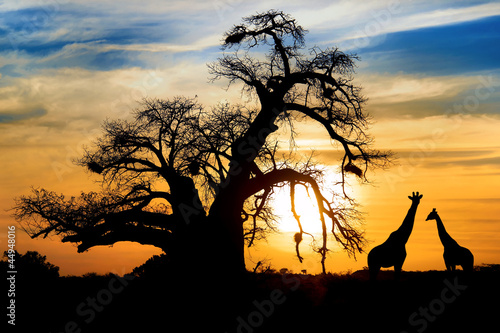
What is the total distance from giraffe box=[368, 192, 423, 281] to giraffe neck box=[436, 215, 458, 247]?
5.99 ft

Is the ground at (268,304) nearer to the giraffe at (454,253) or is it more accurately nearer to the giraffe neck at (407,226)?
the giraffe at (454,253)

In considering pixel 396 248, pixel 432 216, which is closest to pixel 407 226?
pixel 396 248

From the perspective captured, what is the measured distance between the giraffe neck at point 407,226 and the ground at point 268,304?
4.61 ft

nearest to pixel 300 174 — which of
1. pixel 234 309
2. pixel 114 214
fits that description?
pixel 234 309

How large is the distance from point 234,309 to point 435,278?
7411mm

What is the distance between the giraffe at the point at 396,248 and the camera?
14.5 metres

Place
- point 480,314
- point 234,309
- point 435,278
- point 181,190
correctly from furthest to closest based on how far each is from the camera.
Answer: point 181,190 < point 435,278 < point 234,309 < point 480,314

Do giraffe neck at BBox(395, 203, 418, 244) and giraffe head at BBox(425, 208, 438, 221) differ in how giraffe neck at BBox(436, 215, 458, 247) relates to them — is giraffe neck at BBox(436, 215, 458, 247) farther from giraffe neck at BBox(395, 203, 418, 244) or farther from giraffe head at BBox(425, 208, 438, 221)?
giraffe neck at BBox(395, 203, 418, 244)

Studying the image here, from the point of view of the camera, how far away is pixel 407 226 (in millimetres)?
14734

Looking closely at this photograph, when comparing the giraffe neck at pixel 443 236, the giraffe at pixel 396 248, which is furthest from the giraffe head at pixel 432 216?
the giraffe at pixel 396 248

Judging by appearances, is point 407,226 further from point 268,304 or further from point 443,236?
point 268,304

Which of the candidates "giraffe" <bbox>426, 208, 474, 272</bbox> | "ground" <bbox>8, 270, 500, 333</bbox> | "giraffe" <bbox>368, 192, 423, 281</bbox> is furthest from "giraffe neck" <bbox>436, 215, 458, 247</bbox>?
"giraffe" <bbox>368, 192, 423, 281</bbox>

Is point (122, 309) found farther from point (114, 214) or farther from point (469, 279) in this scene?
point (469, 279)

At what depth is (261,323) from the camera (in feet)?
49.2
